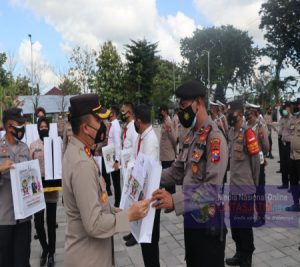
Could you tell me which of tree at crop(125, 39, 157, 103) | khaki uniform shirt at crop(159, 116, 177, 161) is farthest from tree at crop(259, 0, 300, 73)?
khaki uniform shirt at crop(159, 116, 177, 161)

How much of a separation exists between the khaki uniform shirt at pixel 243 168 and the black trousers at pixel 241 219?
0.12 m

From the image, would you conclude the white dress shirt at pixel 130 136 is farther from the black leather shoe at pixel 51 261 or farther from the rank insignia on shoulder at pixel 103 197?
the rank insignia on shoulder at pixel 103 197

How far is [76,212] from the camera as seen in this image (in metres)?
2.23

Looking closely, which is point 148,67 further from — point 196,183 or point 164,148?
point 196,183

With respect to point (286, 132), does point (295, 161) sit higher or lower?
lower

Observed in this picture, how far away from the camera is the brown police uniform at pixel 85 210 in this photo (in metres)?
2.10

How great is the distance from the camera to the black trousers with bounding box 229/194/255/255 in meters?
4.39

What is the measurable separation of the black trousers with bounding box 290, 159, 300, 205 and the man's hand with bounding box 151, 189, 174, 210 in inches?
182

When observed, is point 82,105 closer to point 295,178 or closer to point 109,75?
point 295,178

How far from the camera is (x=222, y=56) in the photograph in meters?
61.1

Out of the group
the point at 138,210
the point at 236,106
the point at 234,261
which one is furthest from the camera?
the point at 236,106

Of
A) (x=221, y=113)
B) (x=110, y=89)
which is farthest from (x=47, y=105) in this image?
(x=221, y=113)

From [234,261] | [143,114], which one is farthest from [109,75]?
[234,261]

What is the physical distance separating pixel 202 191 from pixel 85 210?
92 centimetres
